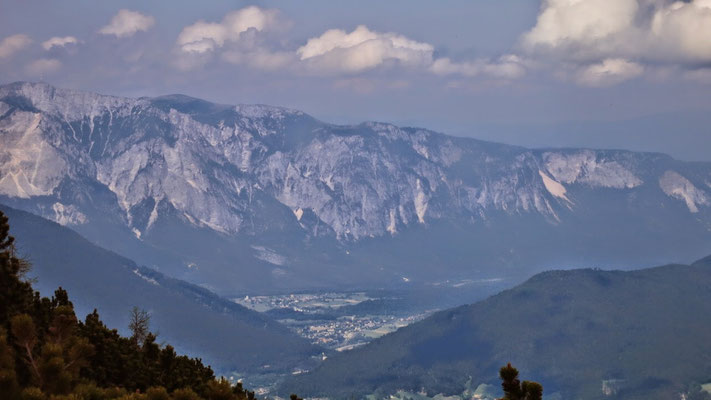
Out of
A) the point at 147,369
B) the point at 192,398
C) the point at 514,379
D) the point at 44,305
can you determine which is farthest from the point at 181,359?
the point at 514,379

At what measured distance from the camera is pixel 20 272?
58.7 meters

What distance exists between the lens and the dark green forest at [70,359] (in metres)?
39.6

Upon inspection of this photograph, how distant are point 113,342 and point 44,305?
577 centimetres

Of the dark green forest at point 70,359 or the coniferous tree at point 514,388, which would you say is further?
the dark green forest at point 70,359

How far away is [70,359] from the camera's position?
43969mm

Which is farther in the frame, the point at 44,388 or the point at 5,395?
the point at 44,388

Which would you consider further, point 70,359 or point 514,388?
point 70,359

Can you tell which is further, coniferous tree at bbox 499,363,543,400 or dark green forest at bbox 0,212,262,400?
dark green forest at bbox 0,212,262,400

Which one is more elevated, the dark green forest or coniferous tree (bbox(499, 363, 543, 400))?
the dark green forest

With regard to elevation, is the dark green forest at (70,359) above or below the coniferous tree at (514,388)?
above

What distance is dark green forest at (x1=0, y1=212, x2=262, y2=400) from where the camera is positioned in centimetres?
3959

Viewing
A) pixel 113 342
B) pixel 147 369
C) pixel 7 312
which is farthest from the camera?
pixel 113 342

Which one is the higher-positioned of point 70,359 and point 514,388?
point 70,359

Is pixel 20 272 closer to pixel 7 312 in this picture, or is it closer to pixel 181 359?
pixel 7 312
